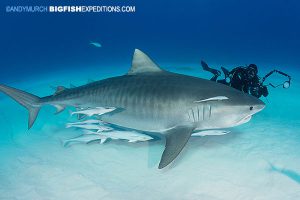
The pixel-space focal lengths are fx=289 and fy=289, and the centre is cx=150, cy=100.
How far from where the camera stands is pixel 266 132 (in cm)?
542

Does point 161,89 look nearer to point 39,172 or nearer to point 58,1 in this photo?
point 39,172

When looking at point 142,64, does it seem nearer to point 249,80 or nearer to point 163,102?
point 163,102

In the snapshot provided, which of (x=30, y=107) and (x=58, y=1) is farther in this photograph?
(x=58, y=1)

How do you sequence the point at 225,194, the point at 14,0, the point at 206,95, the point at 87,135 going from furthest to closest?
the point at 14,0 < the point at 87,135 < the point at 206,95 < the point at 225,194

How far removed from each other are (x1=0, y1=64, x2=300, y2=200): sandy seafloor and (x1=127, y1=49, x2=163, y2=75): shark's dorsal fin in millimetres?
1263

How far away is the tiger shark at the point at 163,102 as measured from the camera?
12.6 feet

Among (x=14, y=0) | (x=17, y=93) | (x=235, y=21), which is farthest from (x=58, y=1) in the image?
(x=17, y=93)


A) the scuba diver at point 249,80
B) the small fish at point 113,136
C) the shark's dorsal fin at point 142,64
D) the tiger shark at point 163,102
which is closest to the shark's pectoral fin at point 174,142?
the tiger shark at point 163,102

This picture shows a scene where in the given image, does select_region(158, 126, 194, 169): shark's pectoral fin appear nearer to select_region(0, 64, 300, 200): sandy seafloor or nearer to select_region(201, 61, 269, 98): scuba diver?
select_region(0, 64, 300, 200): sandy seafloor

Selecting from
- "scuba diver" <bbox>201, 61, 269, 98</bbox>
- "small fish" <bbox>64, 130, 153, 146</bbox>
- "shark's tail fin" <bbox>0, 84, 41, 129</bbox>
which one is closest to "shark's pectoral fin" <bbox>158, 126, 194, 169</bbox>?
"small fish" <bbox>64, 130, 153, 146</bbox>

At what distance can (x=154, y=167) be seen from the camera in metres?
4.23

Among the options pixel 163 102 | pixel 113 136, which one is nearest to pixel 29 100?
pixel 113 136

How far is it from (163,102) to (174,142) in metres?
0.74

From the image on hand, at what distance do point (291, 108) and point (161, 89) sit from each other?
169 inches
